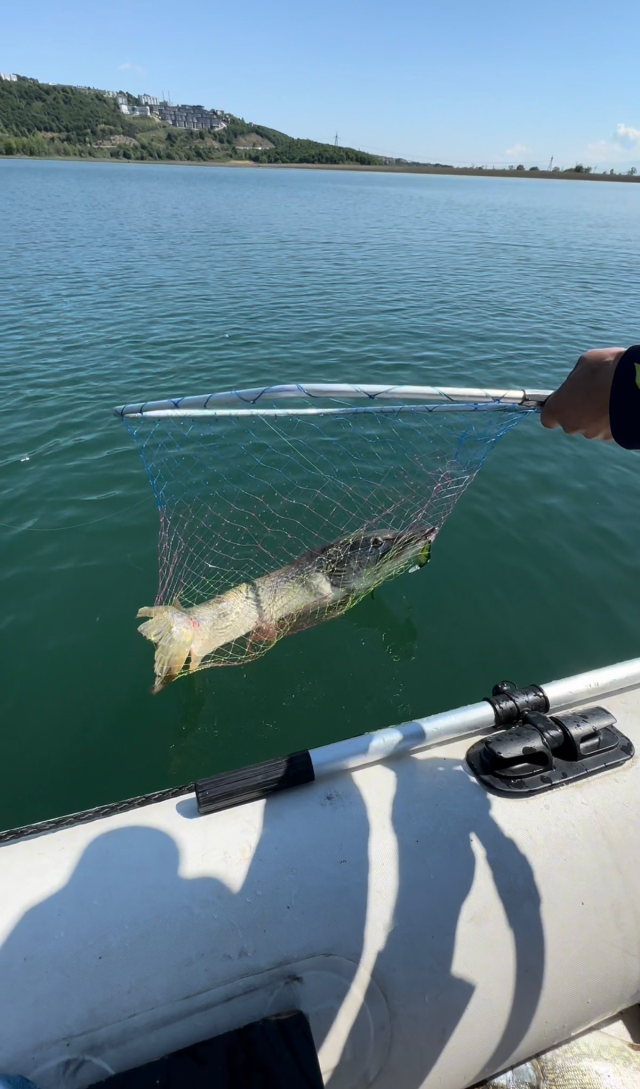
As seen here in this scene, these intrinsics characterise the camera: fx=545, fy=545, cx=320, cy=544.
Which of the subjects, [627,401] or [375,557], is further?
[375,557]

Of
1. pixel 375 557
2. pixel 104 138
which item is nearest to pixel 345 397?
pixel 375 557

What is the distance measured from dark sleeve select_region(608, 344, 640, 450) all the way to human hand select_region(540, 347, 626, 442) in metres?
0.06

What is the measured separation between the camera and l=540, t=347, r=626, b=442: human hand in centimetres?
230

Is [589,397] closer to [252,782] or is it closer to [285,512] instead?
[252,782]

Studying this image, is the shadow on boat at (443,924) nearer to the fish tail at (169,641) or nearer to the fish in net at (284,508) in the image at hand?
the fish in net at (284,508)

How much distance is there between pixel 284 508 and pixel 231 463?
5.43ft

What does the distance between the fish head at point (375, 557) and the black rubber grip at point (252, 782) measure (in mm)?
3410

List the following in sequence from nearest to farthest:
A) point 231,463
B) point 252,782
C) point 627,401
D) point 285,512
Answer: point 627,401 → point 252,782 → point 285,512 → point 231,463

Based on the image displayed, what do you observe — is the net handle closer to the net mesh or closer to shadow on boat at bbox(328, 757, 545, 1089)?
the net mesh

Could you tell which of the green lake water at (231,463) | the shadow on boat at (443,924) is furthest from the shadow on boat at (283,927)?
the green lake water at (231,463)

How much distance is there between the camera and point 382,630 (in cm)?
631

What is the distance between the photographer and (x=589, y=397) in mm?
2354

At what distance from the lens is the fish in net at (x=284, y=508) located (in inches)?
211

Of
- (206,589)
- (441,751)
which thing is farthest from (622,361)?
(206,589)
